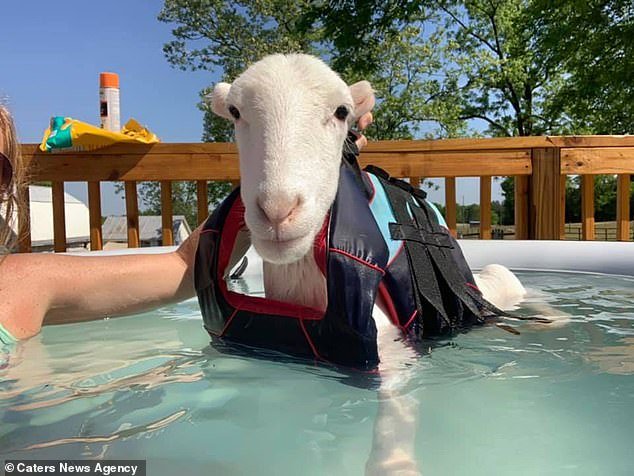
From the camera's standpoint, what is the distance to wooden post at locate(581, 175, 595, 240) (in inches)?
175

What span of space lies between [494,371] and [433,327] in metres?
0.33

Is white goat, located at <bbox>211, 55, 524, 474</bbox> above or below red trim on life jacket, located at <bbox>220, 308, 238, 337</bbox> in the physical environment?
above

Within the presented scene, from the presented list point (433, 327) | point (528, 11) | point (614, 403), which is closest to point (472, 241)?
point (433, 327)

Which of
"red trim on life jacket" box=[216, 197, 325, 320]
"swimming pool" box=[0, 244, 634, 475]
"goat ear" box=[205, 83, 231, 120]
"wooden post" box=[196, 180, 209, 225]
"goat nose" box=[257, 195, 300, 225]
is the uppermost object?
"goat ear" box=[205, 83, 231, 120]

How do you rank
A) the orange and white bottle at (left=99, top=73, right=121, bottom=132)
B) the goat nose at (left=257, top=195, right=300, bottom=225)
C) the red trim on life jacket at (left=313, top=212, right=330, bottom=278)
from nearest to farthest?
the goat nose at (left=257, top=195, right=300, bottom=225) → the red trim on life jacket at (left=313, top=212, right=330, bottom=278) → the orange and white bottle at (left=99, top=73, right=121, bottom=132)

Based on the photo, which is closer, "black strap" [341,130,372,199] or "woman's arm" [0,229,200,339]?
"woman's arm" [0,229,200,339]

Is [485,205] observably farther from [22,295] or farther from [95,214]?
[22,295]

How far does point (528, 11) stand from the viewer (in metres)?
10.6

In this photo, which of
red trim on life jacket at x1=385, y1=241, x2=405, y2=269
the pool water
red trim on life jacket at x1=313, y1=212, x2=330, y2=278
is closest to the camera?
the pool water

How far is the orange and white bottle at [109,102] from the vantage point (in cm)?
392

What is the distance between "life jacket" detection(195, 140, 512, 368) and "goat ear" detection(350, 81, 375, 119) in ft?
0.47

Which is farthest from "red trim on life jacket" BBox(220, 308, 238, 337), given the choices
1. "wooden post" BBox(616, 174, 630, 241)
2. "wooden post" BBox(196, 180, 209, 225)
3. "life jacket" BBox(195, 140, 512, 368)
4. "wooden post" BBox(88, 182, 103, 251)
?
"wooden post" BBox(616, 174, 630, 241)

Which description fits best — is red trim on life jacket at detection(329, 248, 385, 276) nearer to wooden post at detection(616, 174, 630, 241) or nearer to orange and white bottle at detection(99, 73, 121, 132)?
orange and white bottle at detection(99, 73, 121, 132)

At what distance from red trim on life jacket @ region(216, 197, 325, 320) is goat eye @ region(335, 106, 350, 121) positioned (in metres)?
0.42
